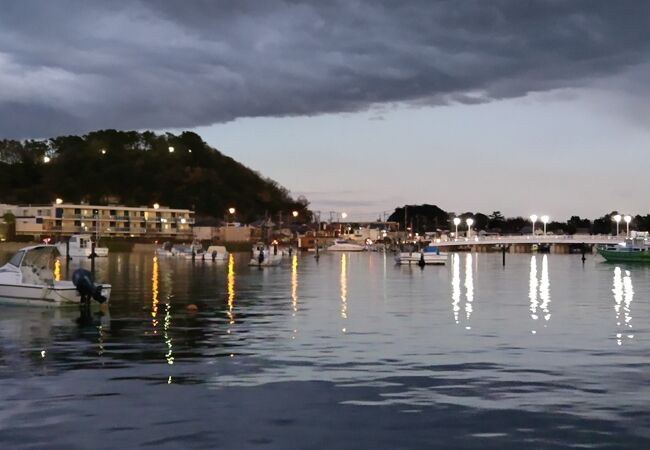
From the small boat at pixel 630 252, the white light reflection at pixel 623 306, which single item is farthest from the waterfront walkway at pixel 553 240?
the white light reflection at pixel 623 306

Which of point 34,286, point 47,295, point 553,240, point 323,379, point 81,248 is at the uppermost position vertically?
point 553,240

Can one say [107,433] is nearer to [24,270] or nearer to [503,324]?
[503,324]

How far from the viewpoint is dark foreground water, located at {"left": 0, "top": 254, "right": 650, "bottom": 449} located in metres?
17.7

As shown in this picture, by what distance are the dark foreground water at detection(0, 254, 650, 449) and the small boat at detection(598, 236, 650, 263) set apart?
105 meters

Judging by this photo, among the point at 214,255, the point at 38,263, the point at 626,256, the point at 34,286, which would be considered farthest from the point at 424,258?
the point at 34,286

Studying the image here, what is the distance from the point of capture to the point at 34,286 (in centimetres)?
4388

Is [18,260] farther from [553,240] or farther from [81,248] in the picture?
[553,240]

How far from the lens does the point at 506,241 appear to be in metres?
188

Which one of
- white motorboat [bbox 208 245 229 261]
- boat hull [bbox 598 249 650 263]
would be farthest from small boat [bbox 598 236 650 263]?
white motorboat [bbox 208 245 229 261]

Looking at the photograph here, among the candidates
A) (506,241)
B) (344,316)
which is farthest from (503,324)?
(506,241)

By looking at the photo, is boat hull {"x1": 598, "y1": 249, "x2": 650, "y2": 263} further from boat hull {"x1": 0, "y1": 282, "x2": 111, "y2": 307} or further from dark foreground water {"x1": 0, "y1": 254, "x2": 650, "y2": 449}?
boat hull {"x1": 0, "y1": 282, "x2": 111, "y2": 307}

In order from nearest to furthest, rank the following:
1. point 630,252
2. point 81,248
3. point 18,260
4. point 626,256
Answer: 1. point 18,260
2. point 630,252
3. point 626,256
4. point 81,248

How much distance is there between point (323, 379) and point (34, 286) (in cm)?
2487

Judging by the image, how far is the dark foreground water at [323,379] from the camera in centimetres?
1770
